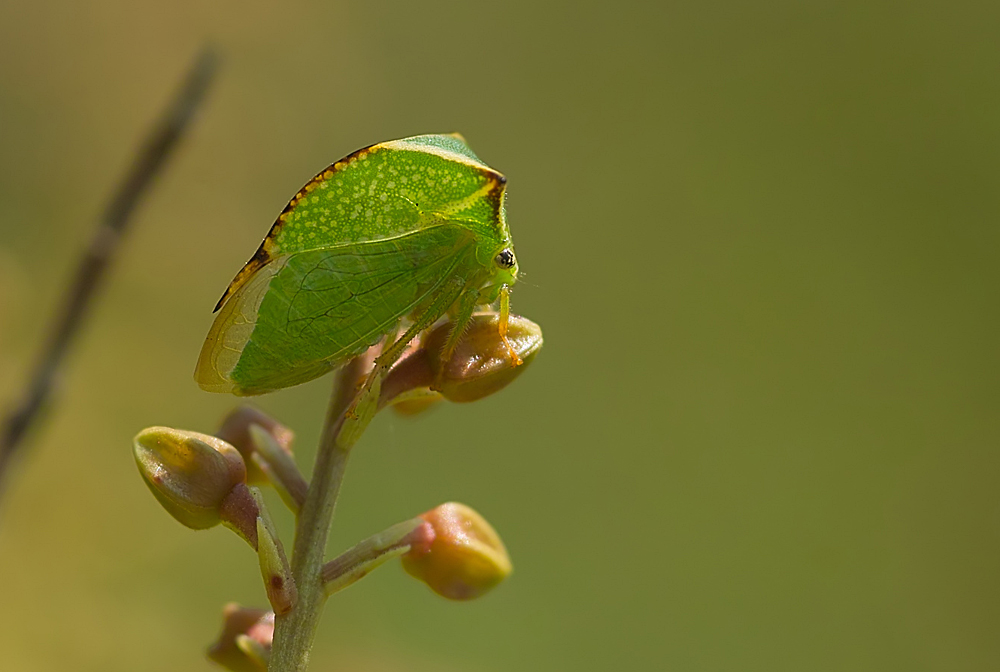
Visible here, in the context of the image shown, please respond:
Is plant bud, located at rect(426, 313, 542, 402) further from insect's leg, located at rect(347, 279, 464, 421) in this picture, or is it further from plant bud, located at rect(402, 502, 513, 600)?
plant bud, located at rect(402, 502, 513, 600)

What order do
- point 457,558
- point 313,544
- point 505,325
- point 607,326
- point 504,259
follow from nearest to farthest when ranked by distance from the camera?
point 313,544, point 457,558, point 505,325, point 504,259, point 607,326

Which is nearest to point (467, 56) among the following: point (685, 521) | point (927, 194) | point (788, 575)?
point (927, 194)

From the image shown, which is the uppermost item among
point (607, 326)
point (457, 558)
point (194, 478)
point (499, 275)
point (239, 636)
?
point (499, 275)

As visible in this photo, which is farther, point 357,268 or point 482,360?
point 357,268

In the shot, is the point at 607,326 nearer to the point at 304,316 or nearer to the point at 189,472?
the point at 304,316

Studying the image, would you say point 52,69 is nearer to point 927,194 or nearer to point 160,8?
point 160,8

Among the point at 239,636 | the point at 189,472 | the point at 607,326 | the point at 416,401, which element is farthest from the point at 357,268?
the point at 607,326
